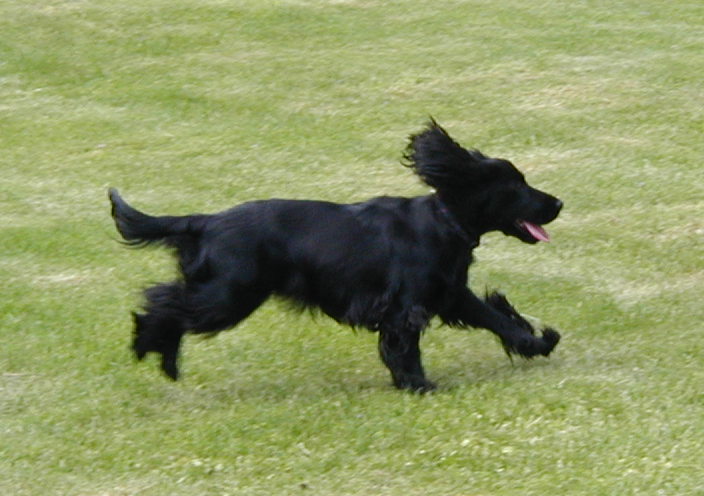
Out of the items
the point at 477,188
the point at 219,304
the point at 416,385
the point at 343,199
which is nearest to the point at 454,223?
the point at 477,188

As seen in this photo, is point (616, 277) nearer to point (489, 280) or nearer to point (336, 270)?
point (489, 280)

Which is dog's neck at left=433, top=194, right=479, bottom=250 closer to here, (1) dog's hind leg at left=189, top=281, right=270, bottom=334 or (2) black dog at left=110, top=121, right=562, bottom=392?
(2) black dog at left=110, top=121, right=562, bottom=392

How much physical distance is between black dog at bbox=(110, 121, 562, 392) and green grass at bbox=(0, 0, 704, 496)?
1.40 feet

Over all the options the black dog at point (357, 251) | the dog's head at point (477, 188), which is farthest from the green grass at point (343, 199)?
the dog's head at point (477, 188)

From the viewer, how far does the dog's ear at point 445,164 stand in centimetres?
792

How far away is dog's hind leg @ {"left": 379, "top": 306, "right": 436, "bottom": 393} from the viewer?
781cm

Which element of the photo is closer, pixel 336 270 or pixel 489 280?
pixel 336 270

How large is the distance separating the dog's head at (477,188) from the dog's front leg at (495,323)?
427 millimetres

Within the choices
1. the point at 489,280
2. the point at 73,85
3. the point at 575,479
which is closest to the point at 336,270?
the point at 575,479

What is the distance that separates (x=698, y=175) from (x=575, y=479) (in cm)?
721

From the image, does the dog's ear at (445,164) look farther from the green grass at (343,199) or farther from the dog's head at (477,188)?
the green grass at (343,199)

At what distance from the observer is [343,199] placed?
1306 cm

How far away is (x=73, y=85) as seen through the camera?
685 inches

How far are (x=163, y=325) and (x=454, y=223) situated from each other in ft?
5.46
